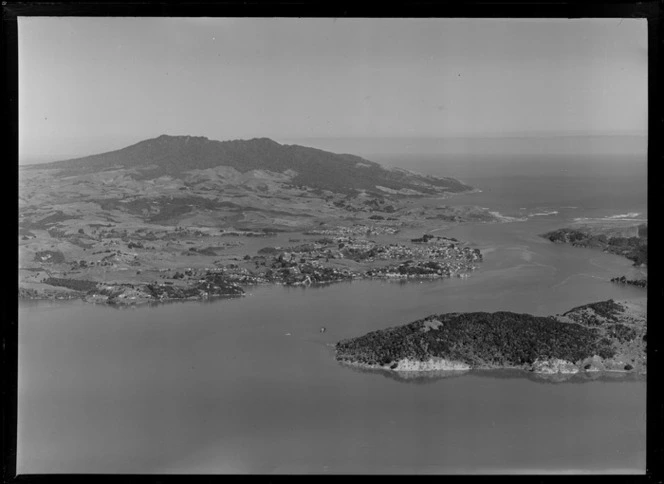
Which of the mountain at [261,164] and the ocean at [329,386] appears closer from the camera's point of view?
the ocean at [329,386]

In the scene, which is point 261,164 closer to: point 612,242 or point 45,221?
point 45,221

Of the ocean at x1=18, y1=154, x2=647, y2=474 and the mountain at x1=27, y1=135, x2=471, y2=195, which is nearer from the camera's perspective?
the ocean at x1=18, y1=154, x2=647, y2=474

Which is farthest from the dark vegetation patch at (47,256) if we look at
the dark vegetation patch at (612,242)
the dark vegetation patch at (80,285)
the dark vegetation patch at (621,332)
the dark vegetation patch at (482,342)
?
the dark vegetation patch at (621,332)

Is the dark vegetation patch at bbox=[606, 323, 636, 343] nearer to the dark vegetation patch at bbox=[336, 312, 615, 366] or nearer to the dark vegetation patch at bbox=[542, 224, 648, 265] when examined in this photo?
the dark vegetation patch at bbox=[336, 312, 615, 366]

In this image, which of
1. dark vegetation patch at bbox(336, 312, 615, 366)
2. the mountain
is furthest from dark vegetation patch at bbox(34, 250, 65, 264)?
dark vegetation patch at bbox(336, 312, 615, 366)

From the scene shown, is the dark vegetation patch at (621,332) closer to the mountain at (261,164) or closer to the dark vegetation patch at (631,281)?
the dark vegetation patch at (631,281)

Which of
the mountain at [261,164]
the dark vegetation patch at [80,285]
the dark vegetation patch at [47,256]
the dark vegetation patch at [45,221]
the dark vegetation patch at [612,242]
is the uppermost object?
the mountain at [261,164]

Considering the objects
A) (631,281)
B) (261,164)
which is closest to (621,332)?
(631,281)

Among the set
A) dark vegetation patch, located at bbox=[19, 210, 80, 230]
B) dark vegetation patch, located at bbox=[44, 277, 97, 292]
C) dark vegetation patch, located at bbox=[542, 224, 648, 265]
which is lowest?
dark vegetation patch, located at bbox=[44, 277, 97, 292]

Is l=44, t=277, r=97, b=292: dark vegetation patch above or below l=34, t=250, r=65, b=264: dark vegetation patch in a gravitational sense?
below
